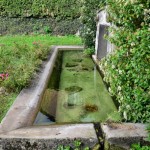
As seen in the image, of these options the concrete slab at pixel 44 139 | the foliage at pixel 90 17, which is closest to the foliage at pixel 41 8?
the foliage at pixel 90 17

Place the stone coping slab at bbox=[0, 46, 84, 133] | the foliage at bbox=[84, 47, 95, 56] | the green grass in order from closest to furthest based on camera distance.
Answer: the stone coping slab at bbox=[0, 46, 84, 133], the foliage at bbox=[84, 47, 95, 56], the green grass

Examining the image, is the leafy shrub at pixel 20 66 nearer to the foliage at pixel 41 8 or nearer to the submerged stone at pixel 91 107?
the submerged stone at pixel 91 107

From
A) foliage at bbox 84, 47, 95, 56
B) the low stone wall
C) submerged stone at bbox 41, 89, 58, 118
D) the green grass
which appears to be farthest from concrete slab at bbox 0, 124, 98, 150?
the low stone wall

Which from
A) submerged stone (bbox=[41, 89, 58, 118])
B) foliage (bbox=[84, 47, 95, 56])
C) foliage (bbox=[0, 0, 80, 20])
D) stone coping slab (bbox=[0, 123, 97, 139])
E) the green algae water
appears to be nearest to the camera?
stone coping slab (bbox=[0, 123, 97, 139])

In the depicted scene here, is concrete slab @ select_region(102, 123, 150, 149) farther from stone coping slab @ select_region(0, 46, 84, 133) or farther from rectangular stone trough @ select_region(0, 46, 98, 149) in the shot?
stone coping slab @ select_region(0, 46, 84, 133)

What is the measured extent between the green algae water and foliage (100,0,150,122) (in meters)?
1.09

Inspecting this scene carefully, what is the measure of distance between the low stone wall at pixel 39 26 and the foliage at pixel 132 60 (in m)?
12.1

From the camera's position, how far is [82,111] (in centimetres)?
523

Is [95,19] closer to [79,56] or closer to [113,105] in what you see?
[79,56]

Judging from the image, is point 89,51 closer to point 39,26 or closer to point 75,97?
point 75,97

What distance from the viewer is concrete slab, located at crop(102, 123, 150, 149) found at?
11.6ft

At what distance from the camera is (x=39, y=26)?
53.3ft

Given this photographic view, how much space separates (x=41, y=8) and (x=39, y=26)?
103cm

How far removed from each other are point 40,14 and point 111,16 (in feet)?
41.1
